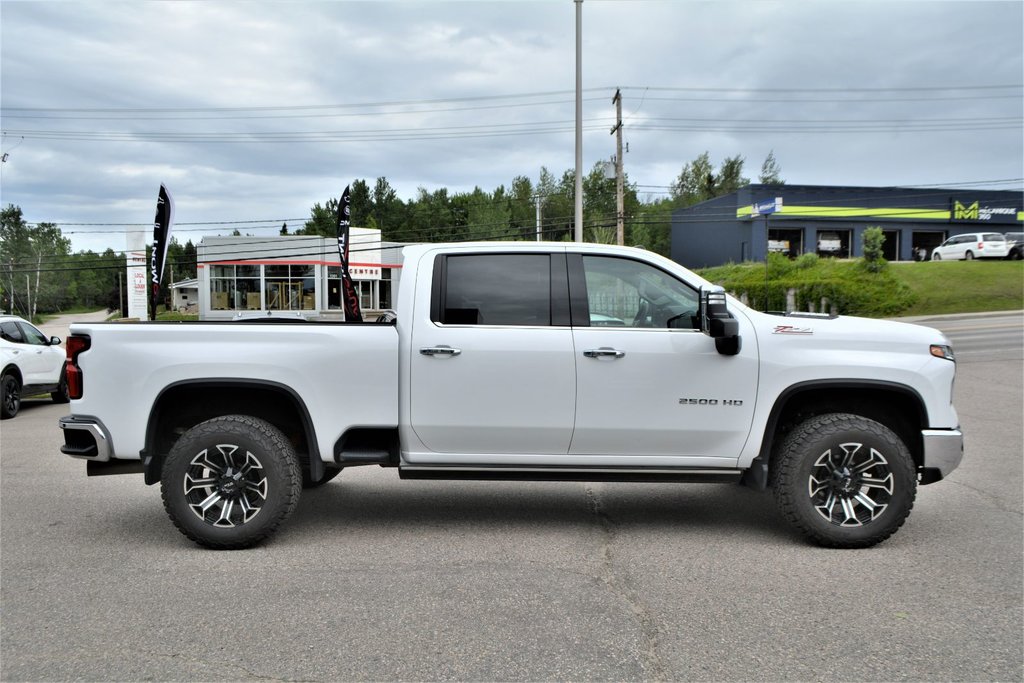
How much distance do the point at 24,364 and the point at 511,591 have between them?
1130cm

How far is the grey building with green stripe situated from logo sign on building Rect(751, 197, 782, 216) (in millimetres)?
318

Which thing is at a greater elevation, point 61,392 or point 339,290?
point 339,290

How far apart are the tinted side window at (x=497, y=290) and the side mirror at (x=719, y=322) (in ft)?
3.31

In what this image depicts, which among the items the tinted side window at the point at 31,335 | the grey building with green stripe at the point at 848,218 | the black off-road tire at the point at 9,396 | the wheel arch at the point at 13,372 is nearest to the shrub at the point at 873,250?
the grey building with green stripe at the point at 848,218

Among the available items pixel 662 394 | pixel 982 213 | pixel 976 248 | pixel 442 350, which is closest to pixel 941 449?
pixel 662 394

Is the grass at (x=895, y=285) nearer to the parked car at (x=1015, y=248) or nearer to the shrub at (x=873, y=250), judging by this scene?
the shrub at (x=873, y=250)

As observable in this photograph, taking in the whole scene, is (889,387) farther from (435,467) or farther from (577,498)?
(435,467)

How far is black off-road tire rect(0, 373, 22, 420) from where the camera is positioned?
11.6m

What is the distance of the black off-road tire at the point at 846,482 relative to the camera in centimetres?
480

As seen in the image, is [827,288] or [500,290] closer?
[500,290]

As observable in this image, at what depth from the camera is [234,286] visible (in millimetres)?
50219

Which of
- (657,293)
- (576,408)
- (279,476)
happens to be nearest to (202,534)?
(279,476)

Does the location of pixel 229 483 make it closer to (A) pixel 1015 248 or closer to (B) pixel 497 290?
(B) pixel 497 290

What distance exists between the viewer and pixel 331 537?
17.0ft
